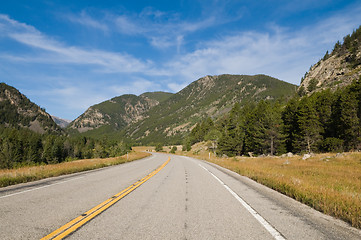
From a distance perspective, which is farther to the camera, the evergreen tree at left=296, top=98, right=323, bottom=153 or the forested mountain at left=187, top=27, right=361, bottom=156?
the evergreen tree at left=296, top=98, right=323, bottom=153

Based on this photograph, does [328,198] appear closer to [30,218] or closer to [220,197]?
[220,197]

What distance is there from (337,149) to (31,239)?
150 ft

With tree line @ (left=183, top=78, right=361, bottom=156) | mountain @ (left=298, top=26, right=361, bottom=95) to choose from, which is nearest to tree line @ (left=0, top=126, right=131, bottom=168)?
tree line @ (left=183, top=78, right=361, bottom=156)

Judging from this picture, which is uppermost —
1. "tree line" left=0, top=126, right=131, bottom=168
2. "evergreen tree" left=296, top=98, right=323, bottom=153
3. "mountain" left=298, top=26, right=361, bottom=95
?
"mountain" left=298, top=26, right=361, bottom=95

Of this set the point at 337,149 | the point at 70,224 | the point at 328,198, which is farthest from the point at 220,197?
the point at 337,149

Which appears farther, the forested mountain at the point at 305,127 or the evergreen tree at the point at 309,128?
the evergreen tree at the point at 309,128

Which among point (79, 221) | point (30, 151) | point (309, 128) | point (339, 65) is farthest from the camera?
point (339, 65)

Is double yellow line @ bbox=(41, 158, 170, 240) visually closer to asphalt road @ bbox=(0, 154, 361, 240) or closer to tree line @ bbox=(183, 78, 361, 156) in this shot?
asphalt road @ bbox=(0, 154, 361, 240)

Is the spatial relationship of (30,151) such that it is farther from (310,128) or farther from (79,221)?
(310,128)

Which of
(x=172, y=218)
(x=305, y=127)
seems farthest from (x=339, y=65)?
(x=172, y=218)

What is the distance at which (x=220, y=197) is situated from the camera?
675 centimetres

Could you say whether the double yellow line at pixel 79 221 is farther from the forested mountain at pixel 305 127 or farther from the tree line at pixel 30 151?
the tree line at pixel 30 151

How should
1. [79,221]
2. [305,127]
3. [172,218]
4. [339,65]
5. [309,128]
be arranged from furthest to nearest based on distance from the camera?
1. [339,65]
2. [305,127]
3. [309,128]
4. [172,218]
5. [79,221]

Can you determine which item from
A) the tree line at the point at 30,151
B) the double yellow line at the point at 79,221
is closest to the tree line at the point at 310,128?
the double yellow line at the point at 79,221
